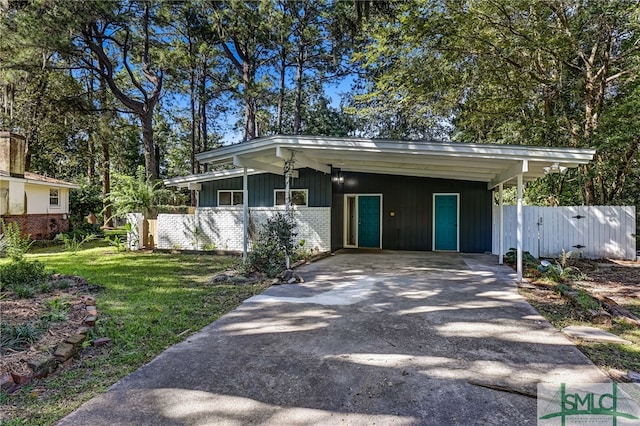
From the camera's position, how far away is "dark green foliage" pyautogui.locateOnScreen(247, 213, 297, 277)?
272 inches

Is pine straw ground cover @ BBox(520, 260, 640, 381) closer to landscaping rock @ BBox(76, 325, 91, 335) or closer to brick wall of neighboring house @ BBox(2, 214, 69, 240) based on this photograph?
landscaping rock @ BBox(76, 325, 91, 335)

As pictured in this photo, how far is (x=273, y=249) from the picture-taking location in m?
7.04

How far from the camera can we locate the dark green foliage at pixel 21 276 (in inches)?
183

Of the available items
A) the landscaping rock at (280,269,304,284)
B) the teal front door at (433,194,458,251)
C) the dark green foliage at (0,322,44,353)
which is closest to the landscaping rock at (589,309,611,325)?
the landscaping rock at (280,269,304,284)

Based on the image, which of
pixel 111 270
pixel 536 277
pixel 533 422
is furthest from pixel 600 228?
pixel 111 270

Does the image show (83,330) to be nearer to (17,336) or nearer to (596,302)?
(17,336)

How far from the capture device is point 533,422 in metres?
2.12

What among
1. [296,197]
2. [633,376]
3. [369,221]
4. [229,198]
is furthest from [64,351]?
[369,221]

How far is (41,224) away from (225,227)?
781cm

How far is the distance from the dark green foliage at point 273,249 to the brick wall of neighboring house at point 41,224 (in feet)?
32.0

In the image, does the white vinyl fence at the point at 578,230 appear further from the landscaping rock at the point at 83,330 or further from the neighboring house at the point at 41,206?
the neighboring house at the point at 41,206

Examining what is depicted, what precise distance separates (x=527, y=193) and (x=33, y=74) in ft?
69.7

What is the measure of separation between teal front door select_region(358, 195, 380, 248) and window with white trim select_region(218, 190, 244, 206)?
4.08 m
